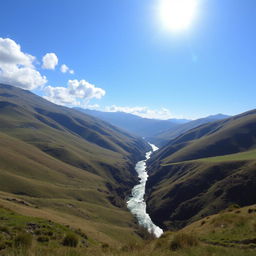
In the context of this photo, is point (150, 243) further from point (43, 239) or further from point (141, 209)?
point (141, 209)

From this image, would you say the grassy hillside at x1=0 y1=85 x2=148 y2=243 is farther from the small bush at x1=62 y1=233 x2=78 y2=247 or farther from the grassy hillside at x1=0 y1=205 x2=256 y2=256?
the small bush at x1=62 y1=233 x2=78 y2=247

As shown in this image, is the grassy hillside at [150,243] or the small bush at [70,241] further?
the small bush at [70,241]

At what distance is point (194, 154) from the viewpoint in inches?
7751

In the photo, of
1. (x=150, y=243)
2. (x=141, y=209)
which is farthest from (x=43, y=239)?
(x=141, y=209)

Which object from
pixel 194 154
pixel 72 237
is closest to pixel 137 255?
pixel 72 237

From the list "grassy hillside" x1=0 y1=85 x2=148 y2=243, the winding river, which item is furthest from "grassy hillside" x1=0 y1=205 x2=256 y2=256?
the winding river

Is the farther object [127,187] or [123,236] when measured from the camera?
[127,187]

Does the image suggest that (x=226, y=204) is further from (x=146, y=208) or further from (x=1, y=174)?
(x=1, y=174)

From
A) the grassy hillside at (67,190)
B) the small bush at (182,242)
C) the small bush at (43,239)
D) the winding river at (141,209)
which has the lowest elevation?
the winding river at (141,209)

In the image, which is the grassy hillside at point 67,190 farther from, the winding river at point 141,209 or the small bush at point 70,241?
the small bush at point 70,241

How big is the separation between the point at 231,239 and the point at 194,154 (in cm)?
18698

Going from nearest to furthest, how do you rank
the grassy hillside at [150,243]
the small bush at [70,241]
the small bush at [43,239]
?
1. the grassy hillside at [150,243]
2. the small bush at [70,241]
3. the small bush at [43,239]

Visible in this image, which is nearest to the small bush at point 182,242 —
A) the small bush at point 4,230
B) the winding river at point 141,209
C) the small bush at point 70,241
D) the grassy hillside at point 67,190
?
the small bush at point 70,241

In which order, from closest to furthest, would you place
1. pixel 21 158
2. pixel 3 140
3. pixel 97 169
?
pixel 21 158
pixel 3 140
pixel 97 169
